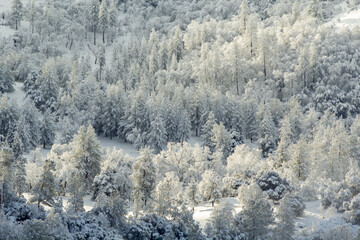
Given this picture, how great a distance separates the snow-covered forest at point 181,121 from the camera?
50844 millimetres

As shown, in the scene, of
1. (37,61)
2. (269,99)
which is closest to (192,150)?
(269,99)

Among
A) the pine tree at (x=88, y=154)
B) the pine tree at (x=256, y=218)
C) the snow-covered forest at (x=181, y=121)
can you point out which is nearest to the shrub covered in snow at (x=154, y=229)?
the snow-covered forest at (x=181, y=121)

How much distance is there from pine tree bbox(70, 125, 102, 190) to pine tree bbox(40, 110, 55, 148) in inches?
1043

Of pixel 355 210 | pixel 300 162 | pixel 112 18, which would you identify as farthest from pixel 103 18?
pixel 355 210

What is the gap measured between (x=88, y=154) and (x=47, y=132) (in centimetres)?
2870

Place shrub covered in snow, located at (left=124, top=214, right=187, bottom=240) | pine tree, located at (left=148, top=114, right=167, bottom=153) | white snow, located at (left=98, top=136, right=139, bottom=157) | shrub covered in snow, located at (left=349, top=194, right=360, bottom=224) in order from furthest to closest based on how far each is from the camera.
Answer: pine tree, located at (left=148, top=114, right=167, bottom=153)
white snow, located at (left=98, top=136, right=139, bottom=157)
shrub covered in snow, located at (left=349, top=194, right=360, bottom=224)
shrub covered in snow, located at (left=124, top=214, right=187, bottom=240)

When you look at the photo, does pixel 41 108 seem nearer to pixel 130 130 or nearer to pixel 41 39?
pixel 130 130

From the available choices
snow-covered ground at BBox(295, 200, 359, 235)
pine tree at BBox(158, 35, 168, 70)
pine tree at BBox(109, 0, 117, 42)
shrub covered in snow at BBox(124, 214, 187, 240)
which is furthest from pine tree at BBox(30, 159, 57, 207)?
pine tree at BBox(109, 0, 117, 42)

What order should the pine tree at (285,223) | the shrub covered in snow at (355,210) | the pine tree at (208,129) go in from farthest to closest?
1. the pine tree at (208,129)
2. the shrub covered in snow at (355,210)
3. the pine tree at (285,223)

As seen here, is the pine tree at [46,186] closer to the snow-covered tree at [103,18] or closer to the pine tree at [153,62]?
the pine tree at [153,62]

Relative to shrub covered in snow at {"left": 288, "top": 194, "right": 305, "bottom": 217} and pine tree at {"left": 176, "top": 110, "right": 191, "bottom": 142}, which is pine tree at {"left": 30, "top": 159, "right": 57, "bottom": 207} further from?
pine tree at {"left": 176, "top": 110, "right": 191, "bottom": 142}

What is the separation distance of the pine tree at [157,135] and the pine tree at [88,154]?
28239mm

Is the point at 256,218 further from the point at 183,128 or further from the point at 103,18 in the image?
the point at 103,18

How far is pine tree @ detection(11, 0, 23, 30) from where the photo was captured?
474 feet
